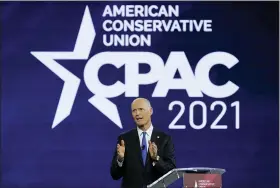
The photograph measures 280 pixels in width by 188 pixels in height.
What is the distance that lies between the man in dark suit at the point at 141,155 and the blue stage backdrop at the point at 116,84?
1.97 m

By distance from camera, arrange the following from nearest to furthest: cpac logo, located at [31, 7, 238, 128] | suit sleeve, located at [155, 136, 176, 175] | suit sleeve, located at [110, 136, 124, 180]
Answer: suit sleeve, located at [155, 136, 176, 175], suit sleeve, located at [110, 136, 124, 180], cpac logo, located at [31, 7, 238, 128]

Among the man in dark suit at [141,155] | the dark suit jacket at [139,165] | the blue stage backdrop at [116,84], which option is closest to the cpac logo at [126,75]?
the blue stage backdrop at [116,84]

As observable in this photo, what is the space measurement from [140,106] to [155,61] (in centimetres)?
204

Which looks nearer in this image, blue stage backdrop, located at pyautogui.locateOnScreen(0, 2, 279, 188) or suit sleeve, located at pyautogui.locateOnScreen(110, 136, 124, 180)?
suit sleeve, located at pyautogui.locateOnScreen(110, 136, 124, 180)

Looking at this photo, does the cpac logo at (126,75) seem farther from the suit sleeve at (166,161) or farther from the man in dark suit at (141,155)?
the suit sleeve at (166,161)

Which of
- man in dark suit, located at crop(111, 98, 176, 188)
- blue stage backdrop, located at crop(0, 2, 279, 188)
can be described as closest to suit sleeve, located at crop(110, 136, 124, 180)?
man in dark suit, located at crop(111, 98, 176, 188)

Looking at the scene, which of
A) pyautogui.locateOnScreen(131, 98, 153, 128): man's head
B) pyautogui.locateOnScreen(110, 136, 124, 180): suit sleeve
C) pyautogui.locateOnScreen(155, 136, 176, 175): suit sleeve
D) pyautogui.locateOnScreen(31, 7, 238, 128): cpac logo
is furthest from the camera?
pyautogui.locateOnScreen(31, 7, 238, 128): cpac logo

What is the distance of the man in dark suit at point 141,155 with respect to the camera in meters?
5.44

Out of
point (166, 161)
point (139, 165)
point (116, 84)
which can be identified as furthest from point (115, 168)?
point (116, 84)

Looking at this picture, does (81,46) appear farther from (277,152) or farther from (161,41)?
(277,152)

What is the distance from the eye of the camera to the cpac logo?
759 cm

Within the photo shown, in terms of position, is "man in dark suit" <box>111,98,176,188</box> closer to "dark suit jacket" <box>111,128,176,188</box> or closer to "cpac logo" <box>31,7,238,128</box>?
"dark suit jacket" <box>111,128,176,188</box>

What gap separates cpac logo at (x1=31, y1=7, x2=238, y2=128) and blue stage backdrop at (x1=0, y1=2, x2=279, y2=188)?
0.4 inches

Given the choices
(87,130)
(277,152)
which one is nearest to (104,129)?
(87,130)
